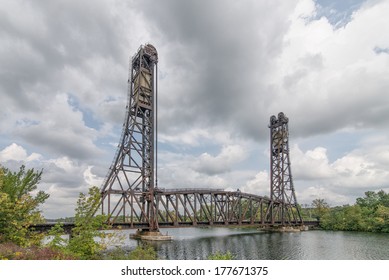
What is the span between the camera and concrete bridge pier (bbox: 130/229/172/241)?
168 feet

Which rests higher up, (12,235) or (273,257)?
(12,235)

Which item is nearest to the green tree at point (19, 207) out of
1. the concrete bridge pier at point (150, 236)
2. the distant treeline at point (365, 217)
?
the concrete bridge pier at point (150, 236)

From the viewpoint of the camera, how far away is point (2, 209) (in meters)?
16.1

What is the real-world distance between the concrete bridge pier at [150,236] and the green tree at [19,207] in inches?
1365

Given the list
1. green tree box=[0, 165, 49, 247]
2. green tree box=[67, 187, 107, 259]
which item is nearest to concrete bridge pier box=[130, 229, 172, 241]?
green tree box=[0, 165, 49, 247]

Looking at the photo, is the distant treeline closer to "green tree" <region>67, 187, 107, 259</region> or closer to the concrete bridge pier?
the concrete bridge pier

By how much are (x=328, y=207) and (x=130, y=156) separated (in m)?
95.3

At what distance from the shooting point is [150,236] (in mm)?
52031

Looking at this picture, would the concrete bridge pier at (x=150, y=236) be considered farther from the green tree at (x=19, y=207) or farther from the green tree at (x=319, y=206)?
the green tree at (x=319, y=206)

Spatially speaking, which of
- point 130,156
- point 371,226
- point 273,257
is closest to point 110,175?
point 130,156

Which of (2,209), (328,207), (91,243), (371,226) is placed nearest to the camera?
(91,243)

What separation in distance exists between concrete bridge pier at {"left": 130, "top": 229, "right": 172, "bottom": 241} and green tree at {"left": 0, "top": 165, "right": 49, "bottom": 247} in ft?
114

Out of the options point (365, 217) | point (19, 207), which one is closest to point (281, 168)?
point (365, 217)
